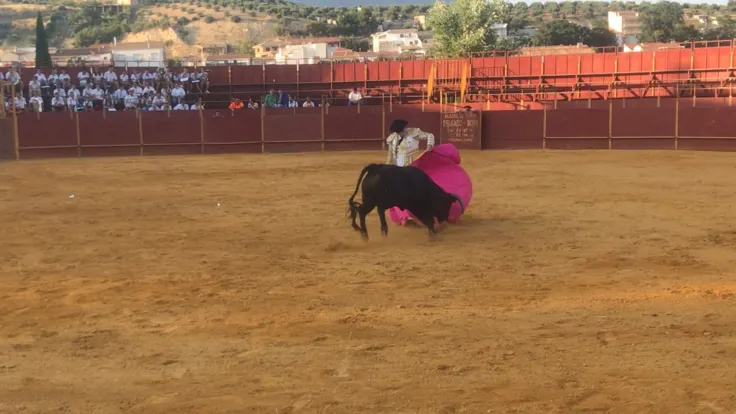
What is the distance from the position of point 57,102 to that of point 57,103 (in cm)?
3

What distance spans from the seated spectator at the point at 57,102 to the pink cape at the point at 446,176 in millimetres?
16837

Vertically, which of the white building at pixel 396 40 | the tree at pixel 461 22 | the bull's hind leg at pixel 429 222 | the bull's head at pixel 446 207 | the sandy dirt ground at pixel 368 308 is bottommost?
the sandy dirt ground at pixel 368 308

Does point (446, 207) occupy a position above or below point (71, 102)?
below

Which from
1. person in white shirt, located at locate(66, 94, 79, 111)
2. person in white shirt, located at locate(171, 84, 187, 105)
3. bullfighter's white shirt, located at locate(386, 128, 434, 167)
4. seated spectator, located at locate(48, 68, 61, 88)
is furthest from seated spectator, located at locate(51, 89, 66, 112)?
bullfighter's white shirt, located at locate(386, 128, 434, 167)

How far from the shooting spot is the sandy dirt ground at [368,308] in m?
3.95

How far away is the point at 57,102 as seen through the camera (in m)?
23.1

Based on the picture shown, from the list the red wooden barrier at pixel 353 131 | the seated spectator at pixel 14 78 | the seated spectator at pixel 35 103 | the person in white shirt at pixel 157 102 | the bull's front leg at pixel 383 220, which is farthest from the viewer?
the person in white shirt at pixel 157 102

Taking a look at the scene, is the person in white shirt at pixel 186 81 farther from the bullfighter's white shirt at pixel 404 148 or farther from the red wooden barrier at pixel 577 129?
the bullfighter's white shirt at pixel 404 148

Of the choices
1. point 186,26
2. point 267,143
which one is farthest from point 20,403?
point 186,26

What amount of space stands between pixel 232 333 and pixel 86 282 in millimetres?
2251

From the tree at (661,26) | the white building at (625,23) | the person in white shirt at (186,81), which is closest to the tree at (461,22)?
the person in white shirt at (186,81)

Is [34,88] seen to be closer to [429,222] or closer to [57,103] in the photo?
[57,103]

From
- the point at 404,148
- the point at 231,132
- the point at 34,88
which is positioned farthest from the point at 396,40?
the point at 404,148

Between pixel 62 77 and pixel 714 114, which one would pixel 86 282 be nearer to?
pixel 714 114
